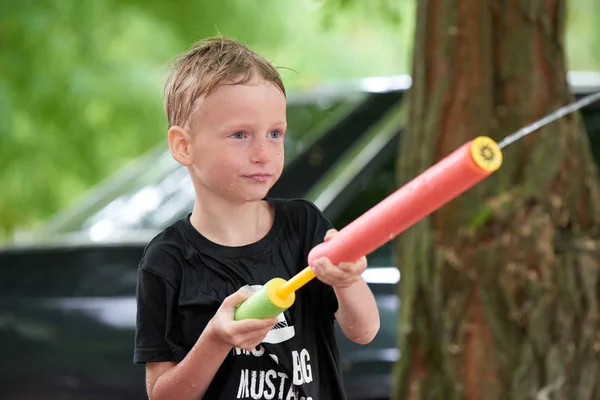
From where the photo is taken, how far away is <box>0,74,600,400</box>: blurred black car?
3926 millimetres

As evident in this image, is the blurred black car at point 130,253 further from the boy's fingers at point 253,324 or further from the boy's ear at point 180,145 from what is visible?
the boy's fingers at point 253,324

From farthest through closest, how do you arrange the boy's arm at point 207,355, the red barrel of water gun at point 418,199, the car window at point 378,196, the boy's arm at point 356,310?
1. the car window at point 378,196
2. the boy's arm at point 356,310
3. the boy's arm at point 207,355
4. the red barrel of water gun at point 418,199

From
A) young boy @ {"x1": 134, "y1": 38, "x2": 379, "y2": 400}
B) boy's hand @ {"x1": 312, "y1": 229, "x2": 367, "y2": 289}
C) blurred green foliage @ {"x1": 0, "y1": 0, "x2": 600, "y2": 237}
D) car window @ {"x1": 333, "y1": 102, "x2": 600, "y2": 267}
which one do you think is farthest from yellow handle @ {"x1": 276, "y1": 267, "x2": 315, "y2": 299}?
blurred green foliage @ {"x1": 0, "y1": 0, "x2": 600, "y2": 237}

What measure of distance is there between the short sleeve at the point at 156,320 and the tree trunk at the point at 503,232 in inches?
62.1

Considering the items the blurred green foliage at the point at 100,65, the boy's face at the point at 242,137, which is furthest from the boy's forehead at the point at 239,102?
the blurred green foliage at the point at 100,65

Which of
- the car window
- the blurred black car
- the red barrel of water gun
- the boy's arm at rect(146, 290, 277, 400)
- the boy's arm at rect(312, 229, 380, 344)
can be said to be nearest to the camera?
the red barrel of water gun

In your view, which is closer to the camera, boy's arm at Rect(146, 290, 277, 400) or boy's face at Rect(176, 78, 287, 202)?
boy's arm at Rect(146, 290, 277, 400)

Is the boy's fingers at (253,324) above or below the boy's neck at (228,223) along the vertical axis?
below

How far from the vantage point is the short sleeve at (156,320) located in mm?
2023

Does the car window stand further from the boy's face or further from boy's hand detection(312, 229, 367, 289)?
boy's hand detection(312, 229, 367, 289)

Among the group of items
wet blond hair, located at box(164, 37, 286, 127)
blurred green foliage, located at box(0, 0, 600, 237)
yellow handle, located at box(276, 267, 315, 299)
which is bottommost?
yellow handle, located at box(276, 267, 315, 299)

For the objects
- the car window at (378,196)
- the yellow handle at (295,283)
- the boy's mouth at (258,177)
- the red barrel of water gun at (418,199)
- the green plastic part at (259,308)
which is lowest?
the green plastic part at (259,308)

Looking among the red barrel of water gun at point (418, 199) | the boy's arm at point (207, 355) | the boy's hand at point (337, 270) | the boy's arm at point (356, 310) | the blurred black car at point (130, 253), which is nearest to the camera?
the red barrel of water gun at point (418, 199)

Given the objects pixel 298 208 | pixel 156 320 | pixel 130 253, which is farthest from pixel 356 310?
pixel 130 253
